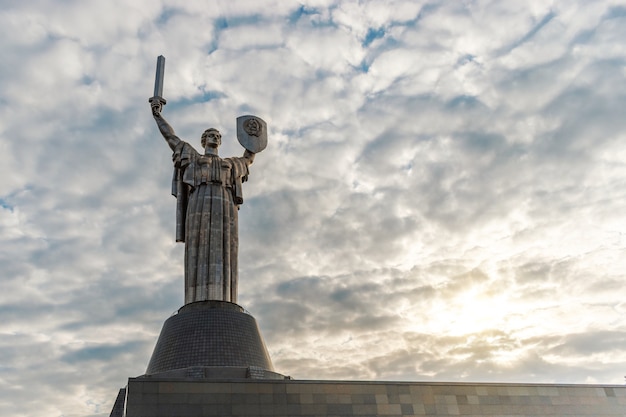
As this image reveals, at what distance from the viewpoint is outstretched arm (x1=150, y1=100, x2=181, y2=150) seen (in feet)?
88.3

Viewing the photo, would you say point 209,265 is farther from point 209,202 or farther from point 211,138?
point 211,138

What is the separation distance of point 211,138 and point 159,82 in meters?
4.54

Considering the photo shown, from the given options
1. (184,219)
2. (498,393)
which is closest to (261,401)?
(498,393)

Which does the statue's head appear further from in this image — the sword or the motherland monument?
the sword

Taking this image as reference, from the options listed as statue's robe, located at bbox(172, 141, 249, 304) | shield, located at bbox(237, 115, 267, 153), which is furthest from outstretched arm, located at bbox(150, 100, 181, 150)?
shield, located at bbox(237, 115, 267, 153)

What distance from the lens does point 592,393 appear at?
71.7ft

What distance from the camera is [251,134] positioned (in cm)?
2770

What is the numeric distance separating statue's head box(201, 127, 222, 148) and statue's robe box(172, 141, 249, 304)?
25.5 inches

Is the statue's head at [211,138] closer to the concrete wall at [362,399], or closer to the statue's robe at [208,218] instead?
the statue's robe at [208,218]

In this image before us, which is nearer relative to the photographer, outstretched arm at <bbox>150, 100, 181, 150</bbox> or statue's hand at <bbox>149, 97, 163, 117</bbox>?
outstretched arm at <bbox>150, 100, 181, 150</bbox>

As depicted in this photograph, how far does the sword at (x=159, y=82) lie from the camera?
1094 inches

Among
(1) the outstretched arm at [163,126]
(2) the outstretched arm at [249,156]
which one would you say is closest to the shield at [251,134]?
(2) the outstretched arm at [249,156]

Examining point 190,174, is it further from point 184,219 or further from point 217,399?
point 217,399

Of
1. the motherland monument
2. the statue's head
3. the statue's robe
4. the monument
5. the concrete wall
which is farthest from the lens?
the statue's head
